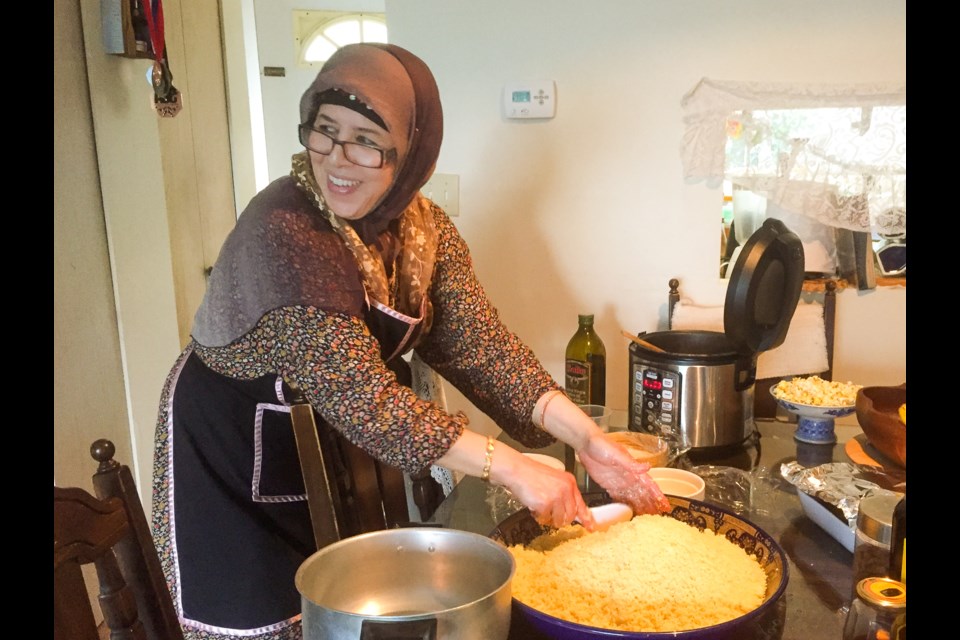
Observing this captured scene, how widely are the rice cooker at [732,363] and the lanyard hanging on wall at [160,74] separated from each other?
133 centimetres

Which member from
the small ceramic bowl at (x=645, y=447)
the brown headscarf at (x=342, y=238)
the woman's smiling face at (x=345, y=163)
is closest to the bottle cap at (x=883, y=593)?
the small ceramic bowl at (x=645, y=447)

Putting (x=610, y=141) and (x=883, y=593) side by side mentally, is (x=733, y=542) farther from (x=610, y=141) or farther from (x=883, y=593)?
(x=610, y=141)

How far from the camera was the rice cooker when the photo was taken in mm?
1339

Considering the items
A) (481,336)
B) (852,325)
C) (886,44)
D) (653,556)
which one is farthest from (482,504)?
(886,44)

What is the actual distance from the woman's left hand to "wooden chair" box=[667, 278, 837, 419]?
763mm

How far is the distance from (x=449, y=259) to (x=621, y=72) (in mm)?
822

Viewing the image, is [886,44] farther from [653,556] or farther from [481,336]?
[653,556]

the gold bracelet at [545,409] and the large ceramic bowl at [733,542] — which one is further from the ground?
the gold bracelet at [545,409]

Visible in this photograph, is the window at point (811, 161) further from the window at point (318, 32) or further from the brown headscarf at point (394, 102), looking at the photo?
the window at point (318, 32)

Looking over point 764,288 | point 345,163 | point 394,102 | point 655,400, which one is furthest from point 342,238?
point 764,288

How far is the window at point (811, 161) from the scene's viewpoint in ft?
5.42

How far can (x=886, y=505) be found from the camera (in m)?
0.76

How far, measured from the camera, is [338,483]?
1.05m

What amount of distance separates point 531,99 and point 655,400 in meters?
0.85
